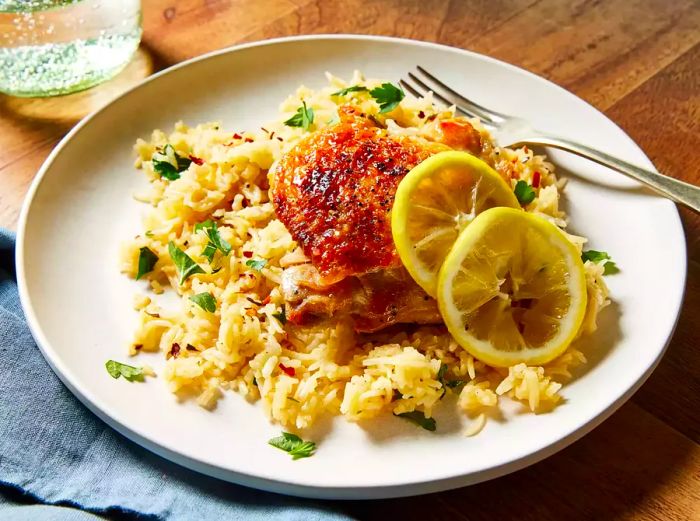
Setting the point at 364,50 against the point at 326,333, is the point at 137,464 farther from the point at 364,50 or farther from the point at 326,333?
the point at 364,50

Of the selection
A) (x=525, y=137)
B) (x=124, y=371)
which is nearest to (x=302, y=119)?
(x=525, y=137)

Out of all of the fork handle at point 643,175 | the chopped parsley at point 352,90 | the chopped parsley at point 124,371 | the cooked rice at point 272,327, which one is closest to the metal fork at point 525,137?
the fork handle at point 643,175

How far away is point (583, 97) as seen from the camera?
425 centimetres

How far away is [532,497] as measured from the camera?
2428 millimetres

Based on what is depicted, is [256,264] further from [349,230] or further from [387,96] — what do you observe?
[387,96]

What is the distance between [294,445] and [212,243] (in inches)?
38.1

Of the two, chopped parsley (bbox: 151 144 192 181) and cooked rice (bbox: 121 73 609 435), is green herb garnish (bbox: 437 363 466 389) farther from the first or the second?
chopped parsley (bbox: 151 144 192 181)

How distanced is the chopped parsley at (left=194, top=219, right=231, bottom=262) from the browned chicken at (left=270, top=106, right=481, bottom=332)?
27cm

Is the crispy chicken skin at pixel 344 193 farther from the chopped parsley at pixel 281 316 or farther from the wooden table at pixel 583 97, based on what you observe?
the wooden table at pixel 583 97

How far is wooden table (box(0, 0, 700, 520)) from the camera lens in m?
2.43

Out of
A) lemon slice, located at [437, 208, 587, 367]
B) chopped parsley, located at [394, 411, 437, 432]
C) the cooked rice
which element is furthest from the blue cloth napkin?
lemon slice, located at [437, 208, 587, 367]

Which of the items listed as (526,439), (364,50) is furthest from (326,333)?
(364,50)

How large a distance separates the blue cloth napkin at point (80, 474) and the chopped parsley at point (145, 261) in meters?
0.51

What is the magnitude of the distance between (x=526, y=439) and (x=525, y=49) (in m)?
2.87
